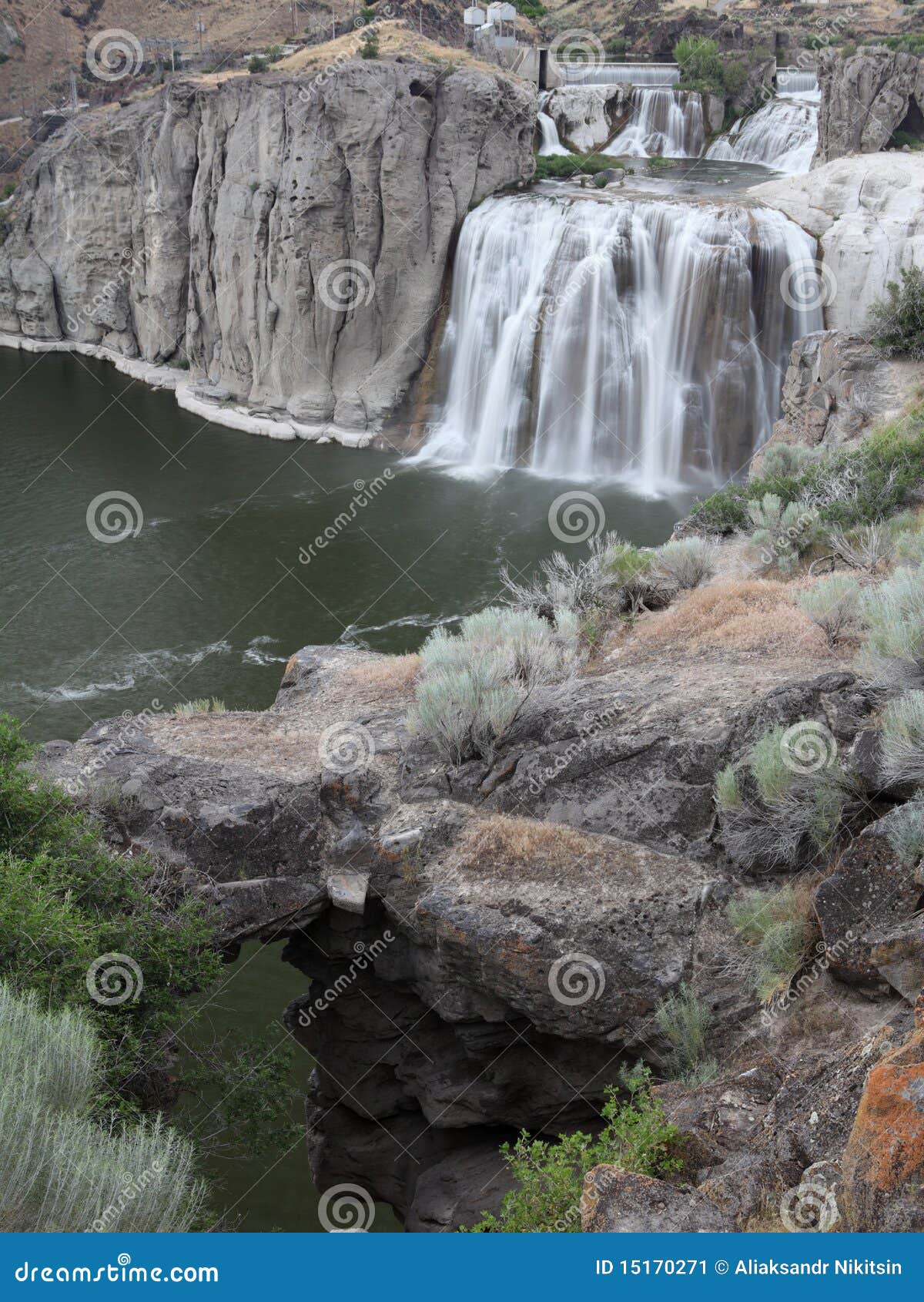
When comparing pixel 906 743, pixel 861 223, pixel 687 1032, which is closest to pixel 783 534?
pixel 906 743

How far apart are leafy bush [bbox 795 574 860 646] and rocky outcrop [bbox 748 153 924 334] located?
50.7ft

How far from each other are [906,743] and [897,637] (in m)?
1.23

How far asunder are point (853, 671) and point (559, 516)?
17122 millimetres

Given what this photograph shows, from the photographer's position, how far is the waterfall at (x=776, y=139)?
37312 millimetres

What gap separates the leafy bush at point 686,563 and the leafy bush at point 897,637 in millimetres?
3907

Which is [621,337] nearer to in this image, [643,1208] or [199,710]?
[199,710]

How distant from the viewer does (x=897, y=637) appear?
8.16 m

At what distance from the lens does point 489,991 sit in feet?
28.9

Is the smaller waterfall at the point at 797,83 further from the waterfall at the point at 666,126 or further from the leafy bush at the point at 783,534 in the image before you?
the leafy bush at the point at 783,534

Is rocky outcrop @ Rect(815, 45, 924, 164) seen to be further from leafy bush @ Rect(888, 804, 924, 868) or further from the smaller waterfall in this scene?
leafy bush @ Rect(888, 804, 924, 868)

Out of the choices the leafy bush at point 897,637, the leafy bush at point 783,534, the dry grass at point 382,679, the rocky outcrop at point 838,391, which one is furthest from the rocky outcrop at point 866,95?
the leafy bush at point 897,637

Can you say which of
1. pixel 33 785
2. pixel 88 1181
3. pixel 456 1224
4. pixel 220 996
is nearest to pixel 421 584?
pixel 220 996

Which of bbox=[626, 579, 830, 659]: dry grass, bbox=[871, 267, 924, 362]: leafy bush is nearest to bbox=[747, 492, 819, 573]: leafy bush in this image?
bbox=[626, 579, 830, 659]: dry grass

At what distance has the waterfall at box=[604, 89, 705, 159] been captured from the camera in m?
40.5
